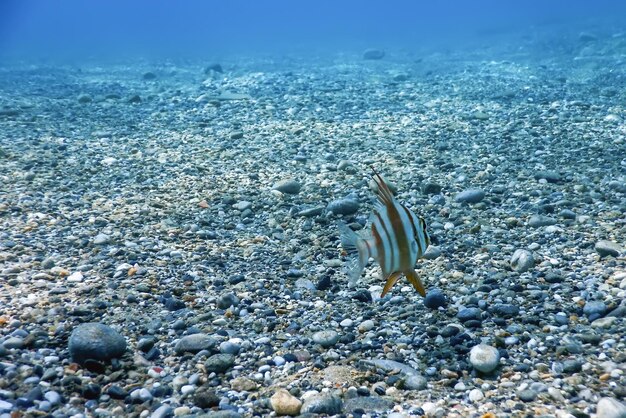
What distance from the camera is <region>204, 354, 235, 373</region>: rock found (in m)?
3.51

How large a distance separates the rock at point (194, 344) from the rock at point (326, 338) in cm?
85

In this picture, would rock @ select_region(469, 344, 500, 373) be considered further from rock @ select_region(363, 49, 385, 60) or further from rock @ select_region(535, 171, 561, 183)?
rock @ select_region(363, 49, 385, 60)

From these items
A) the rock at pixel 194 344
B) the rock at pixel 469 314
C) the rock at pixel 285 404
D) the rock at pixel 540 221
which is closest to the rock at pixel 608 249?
the rock at pixel 540 221

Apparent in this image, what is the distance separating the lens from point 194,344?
3.76 metres

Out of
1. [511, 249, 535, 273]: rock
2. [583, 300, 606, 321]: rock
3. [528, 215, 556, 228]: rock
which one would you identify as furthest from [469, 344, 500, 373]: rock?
[528, 215, 556, 228]: rock

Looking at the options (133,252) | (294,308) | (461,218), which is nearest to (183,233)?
(133,252)

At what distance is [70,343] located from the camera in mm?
3508

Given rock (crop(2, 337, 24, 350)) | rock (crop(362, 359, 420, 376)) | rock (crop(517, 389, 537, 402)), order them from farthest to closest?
rock (crop(2, 337, 24, 350)), rock (crop(362, 359, 420, 376)), rock (crop(517, 389, 537, 402))

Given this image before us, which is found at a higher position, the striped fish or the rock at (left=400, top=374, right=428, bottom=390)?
the striped fish

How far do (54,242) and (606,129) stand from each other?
982cm

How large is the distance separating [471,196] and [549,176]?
144cm

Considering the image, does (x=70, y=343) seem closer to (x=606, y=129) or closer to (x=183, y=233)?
(x=183, y=233)

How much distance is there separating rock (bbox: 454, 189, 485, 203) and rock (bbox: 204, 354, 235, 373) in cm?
422

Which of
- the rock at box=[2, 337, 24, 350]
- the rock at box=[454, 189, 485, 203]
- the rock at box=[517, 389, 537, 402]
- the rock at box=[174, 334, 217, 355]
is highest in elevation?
the rock at box=[454, 189, 485, 203]
